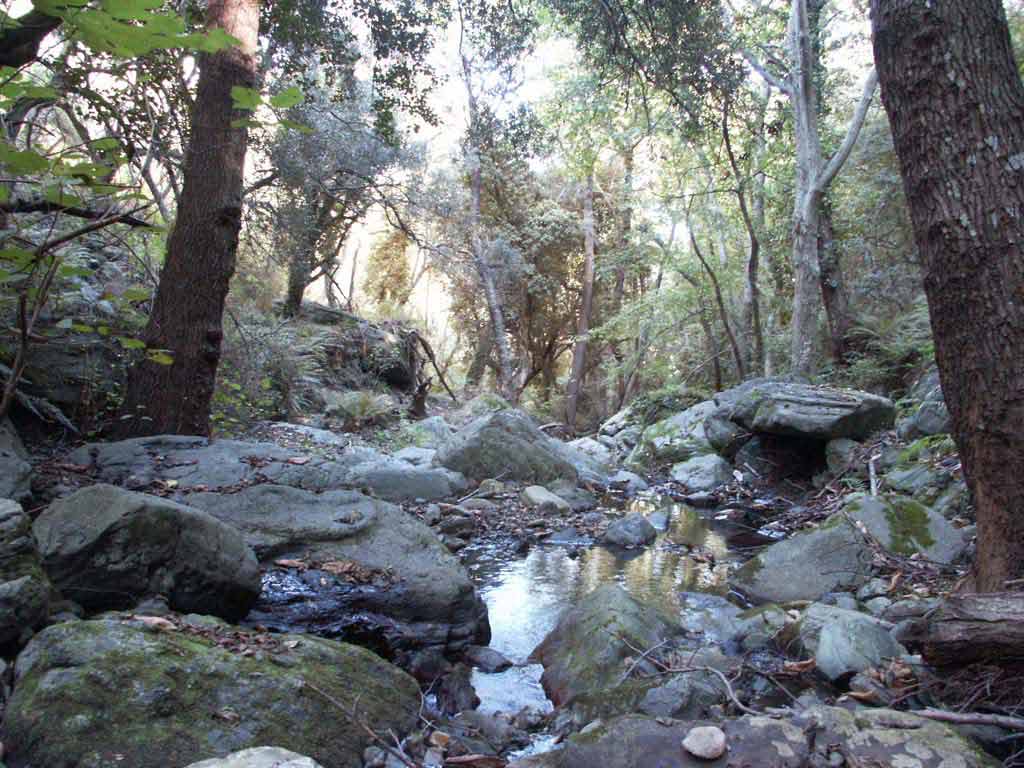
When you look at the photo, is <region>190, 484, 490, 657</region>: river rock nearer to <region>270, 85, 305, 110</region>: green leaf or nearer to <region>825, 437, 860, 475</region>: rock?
<region>270, 85, 305, 110</region>: green leaf

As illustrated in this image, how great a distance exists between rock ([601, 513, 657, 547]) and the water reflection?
14cm

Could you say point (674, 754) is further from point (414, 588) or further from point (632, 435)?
point (632, 435)

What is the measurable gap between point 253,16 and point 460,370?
2369 cm

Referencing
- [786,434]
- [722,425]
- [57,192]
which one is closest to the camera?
[57,192]

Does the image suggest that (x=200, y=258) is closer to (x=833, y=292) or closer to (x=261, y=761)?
(x=261, y=761)

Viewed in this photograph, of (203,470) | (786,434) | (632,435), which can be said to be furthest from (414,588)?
(632,435)

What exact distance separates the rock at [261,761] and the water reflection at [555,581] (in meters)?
1.70

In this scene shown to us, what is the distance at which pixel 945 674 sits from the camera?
2.70 metres

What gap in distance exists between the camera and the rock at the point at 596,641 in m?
3.41

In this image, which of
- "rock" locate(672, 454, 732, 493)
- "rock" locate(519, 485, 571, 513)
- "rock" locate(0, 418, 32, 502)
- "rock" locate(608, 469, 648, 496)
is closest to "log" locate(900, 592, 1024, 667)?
"rock" locate(0, 418, 32, 502)

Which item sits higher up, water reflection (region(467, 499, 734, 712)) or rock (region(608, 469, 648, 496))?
rock (region(608, 469, 648, 496))

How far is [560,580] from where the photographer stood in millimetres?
5578

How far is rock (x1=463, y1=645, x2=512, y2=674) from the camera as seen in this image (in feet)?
12.5

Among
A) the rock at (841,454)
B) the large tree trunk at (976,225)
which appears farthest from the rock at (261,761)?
the rock at (841,454)
